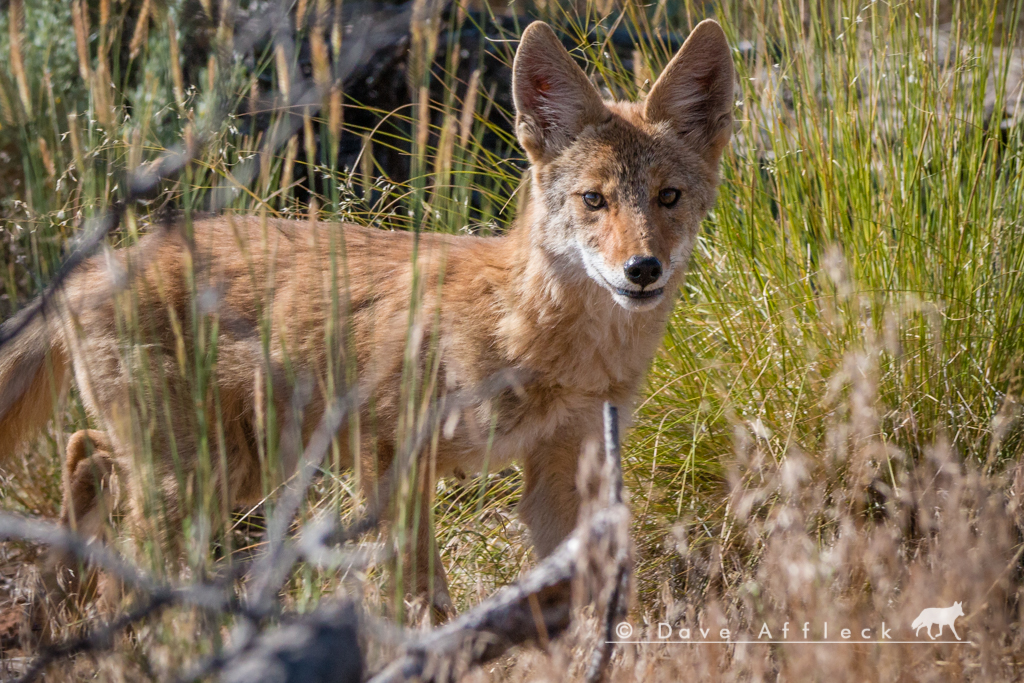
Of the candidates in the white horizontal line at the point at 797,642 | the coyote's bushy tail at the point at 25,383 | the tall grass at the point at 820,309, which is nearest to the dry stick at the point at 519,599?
the white horizontal line at the point at 797,642

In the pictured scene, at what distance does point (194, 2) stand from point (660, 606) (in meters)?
4.18

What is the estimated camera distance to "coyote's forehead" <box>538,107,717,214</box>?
352 cm

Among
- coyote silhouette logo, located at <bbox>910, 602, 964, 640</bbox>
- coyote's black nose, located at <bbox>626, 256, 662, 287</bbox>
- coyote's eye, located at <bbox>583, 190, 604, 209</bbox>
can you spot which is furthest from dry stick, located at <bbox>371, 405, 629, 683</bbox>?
coyote's eye, located at <bbox>583, 190, 604, 209</bbox>

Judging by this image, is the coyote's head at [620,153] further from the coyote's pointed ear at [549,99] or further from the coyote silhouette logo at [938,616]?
the coyote silhouette logo at [938,616]

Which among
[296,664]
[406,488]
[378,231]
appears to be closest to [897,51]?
[378,231]

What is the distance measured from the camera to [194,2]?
5.10 metres

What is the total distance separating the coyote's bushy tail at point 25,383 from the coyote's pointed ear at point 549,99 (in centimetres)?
206

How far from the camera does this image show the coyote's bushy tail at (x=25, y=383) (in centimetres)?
354

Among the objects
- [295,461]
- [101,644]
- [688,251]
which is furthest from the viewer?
[688,251]

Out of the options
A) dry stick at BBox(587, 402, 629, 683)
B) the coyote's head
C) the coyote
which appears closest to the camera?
dry stick at BBox(587, 402, 629, 683)

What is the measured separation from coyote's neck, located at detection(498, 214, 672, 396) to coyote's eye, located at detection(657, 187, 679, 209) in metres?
0.41

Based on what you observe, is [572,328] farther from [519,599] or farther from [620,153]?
[519,599]

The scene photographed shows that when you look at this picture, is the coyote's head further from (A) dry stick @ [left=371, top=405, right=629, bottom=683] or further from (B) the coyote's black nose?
(A) dry stick @ [left=371, top=405, right=629, bottom=683]

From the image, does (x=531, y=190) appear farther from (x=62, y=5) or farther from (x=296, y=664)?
(x=62, y=5)
